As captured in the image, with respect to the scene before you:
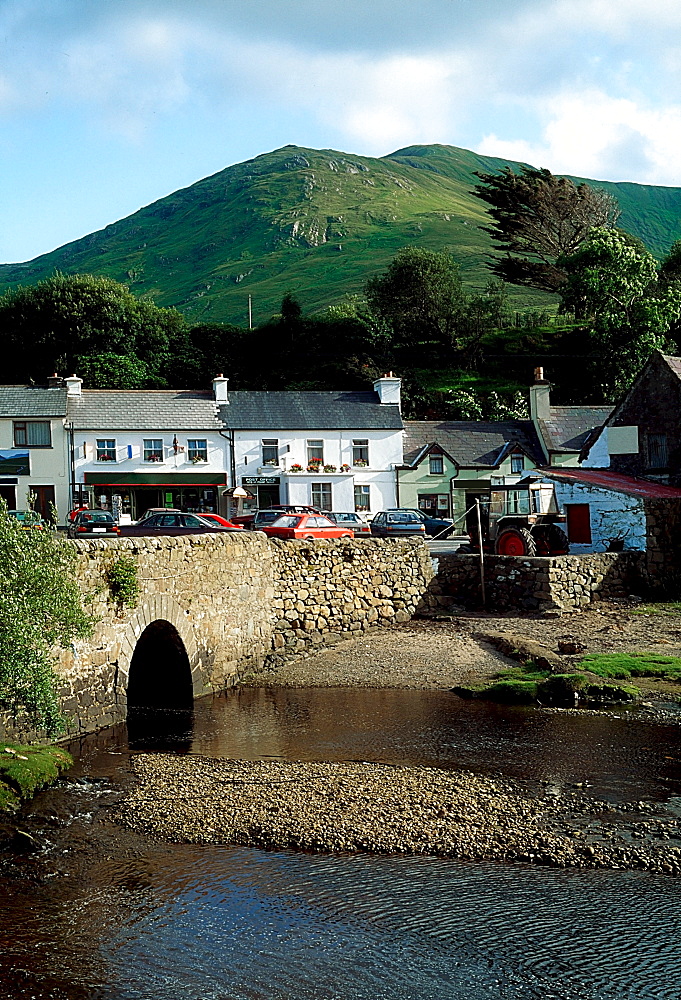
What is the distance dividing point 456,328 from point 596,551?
47.0 meters

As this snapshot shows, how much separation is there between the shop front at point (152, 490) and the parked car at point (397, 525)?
16.3m

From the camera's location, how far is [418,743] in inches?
703

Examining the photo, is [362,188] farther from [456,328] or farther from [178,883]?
[178,883]

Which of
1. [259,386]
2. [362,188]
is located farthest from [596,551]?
[362,188]

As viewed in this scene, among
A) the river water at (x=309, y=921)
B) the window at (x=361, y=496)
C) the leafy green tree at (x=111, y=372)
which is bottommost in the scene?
the river water at (x=309, y=921)

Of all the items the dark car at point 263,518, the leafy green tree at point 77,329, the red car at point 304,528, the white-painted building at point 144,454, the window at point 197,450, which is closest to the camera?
the red car at point 304,528

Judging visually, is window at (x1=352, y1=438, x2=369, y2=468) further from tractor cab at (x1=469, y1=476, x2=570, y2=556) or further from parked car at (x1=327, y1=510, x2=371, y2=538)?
tractor cab at (x1=469, y1=476, x2=570, y2=556)

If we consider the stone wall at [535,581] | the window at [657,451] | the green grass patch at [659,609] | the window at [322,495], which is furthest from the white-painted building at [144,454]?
the green grass patch at [659,609]

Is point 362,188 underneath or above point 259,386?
above

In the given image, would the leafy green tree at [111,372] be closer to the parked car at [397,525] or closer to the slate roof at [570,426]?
the slate roof at [570,426]

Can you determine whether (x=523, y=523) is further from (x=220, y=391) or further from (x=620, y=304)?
(x=620, y=304)

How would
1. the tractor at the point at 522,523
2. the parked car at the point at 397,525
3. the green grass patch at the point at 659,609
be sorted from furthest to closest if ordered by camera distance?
the parked car at the point at 397,525 → the tractor at the point at 522,523 → the green grass patch at the point at 659,609

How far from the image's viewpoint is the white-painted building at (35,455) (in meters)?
51.8

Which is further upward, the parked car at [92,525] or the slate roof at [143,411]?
the slate roof at [143,411]
